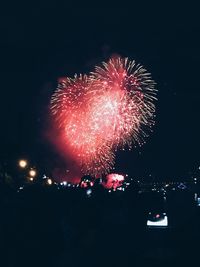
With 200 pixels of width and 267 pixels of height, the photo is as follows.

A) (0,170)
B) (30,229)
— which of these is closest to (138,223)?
(30,229)

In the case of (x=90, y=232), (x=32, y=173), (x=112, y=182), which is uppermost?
(x=32, y=173)

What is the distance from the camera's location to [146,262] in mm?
8641

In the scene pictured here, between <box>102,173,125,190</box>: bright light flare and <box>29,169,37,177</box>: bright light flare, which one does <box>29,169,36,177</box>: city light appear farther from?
<box>102,173,125,190</box>: bright light flare

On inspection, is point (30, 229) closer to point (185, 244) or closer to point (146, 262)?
point (146, 262)

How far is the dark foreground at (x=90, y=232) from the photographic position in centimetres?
878

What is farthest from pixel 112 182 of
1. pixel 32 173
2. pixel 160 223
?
pixel 32 173

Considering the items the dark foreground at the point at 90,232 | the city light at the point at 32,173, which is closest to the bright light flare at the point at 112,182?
the dark foreground at the point at 90,232

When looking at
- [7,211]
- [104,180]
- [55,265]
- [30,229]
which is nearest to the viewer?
[55,265]

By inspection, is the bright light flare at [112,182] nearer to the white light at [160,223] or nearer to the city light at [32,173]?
the white light at [160,223]

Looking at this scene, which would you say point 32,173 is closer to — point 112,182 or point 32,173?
point 32,173

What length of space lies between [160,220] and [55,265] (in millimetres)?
5617

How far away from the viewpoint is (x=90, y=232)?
37.0 feet

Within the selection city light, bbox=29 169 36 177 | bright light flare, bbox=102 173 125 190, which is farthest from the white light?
city light, bbox=29 169 36 177

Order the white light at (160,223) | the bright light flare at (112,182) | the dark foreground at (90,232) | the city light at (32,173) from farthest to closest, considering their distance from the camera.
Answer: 1. the city light at (32,173)
2. the bright light flare at (112,182)
3. the white light at (160,223)
4. the dark foreground at (90,232)
